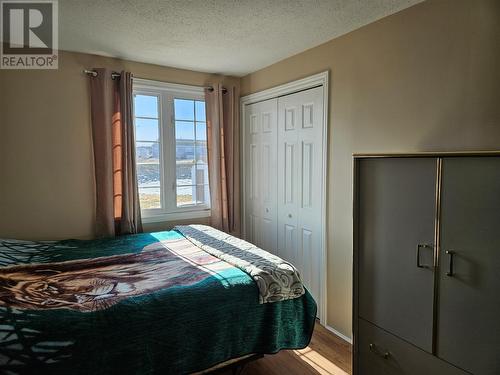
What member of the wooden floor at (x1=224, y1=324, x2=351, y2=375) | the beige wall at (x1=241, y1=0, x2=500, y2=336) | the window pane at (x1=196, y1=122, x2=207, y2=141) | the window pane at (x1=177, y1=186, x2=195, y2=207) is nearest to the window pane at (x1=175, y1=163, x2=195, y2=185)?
the window pane at (x1=177, y1=186, x2=195, y2=207)

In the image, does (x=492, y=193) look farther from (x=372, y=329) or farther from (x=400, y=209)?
(x=372, y=329)

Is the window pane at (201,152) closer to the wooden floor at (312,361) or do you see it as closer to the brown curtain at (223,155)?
the brown curtain at (223,155)

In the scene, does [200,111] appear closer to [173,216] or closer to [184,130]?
[184,130]

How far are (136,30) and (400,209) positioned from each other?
Result: 226 centimetres

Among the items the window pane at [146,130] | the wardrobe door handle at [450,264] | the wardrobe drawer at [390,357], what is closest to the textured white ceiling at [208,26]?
the window pane at [146,130]

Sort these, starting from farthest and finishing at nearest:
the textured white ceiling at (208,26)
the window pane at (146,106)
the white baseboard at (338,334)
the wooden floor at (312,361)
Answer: the window pane at (146,106)
the white baseboard at (338,334)
the wooden floor at (312,361)
the textured white ceiling at (208,26)

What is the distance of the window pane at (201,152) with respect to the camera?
147 inches

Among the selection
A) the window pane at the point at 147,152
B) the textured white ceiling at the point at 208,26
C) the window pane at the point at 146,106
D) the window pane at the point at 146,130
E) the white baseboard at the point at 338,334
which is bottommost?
the white baseboard at the point at 338,334

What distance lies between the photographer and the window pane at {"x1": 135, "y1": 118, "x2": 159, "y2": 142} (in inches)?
132

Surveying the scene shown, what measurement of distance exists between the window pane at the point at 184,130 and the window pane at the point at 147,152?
26 cm

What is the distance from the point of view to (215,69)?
3562 millimetres

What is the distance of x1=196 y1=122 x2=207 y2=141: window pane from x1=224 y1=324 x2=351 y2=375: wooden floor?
2.35 m

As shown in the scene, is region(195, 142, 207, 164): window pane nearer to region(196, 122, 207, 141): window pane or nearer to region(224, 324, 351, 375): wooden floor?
region(196, 122, 207, 141): window pane

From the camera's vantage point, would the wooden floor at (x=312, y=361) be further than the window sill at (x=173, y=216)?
No
